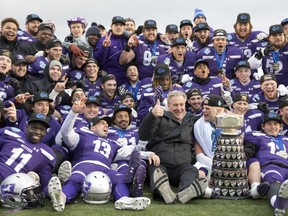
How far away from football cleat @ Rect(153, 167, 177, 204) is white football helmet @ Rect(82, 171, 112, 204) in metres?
0.56

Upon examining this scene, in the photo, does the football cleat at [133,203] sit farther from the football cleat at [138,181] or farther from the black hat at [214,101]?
the black hat at [214,101]

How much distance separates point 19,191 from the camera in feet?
17.2

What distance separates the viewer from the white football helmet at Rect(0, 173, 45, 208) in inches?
207

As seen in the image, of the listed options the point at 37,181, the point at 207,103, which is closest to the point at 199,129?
the point at 207,103

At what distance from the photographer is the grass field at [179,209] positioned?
533 cm

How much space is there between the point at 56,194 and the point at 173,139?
193 centimetres

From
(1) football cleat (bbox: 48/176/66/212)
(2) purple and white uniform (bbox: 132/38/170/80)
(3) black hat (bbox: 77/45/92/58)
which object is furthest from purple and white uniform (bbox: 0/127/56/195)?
(2) purple and white uniform (bbox: 132/38/170/80)

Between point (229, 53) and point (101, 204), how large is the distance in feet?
16.4

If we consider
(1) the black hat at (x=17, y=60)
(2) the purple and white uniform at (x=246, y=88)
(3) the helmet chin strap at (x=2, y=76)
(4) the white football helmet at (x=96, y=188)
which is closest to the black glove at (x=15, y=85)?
(3) the helmet chin strap at (x=2, y=76)

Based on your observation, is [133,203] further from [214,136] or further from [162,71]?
[162,71]

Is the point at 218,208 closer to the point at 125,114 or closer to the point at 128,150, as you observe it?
the point at 128,150

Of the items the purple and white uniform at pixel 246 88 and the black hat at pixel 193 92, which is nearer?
the black hat at pixel 193 92

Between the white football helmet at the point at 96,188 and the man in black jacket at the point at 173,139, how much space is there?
0.60m

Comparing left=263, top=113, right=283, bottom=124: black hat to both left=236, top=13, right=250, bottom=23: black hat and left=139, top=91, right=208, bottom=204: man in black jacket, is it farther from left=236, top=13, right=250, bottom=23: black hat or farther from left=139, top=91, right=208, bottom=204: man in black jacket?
left=236, top=13, right=250, bottom=23: black hat
